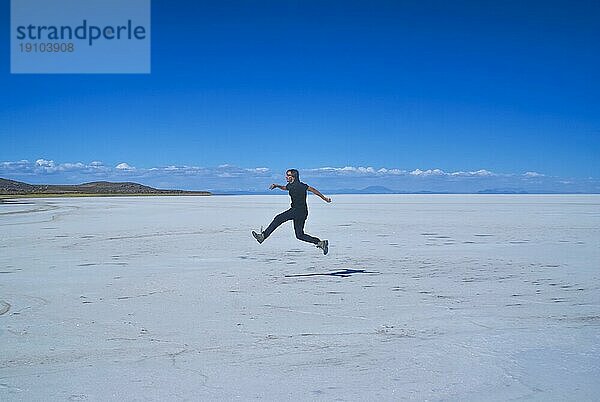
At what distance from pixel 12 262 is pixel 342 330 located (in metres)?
6.99

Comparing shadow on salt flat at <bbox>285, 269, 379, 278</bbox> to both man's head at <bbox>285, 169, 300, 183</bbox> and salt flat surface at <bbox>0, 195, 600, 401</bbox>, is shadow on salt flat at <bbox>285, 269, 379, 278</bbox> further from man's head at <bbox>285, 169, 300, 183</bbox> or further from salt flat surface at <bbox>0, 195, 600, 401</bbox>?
man's head at <bbox>285, 169, 300, 183</bbox>

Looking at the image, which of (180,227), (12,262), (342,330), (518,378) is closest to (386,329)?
(342,330)

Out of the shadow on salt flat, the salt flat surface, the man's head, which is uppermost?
the man's head

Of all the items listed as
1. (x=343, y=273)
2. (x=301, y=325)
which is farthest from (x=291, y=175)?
(x=301, y=325)

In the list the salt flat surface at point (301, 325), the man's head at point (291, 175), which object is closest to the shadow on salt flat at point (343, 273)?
the salt flat surface at point (301, 325)

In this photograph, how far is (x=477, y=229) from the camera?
17.4m

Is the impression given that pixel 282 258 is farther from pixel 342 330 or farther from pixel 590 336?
pixel 590 336

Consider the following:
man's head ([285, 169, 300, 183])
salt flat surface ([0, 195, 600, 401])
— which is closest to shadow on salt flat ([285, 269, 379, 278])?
salt flat surface ([0, 195, 600, 401])

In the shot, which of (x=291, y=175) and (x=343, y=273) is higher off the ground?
(x=291, y=175)

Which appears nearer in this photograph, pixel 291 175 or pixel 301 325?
pixel 301 325

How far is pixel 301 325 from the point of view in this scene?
5.82m

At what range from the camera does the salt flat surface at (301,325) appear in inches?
164

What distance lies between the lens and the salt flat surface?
4.17 metres

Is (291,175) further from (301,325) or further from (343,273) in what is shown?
(301,325)
